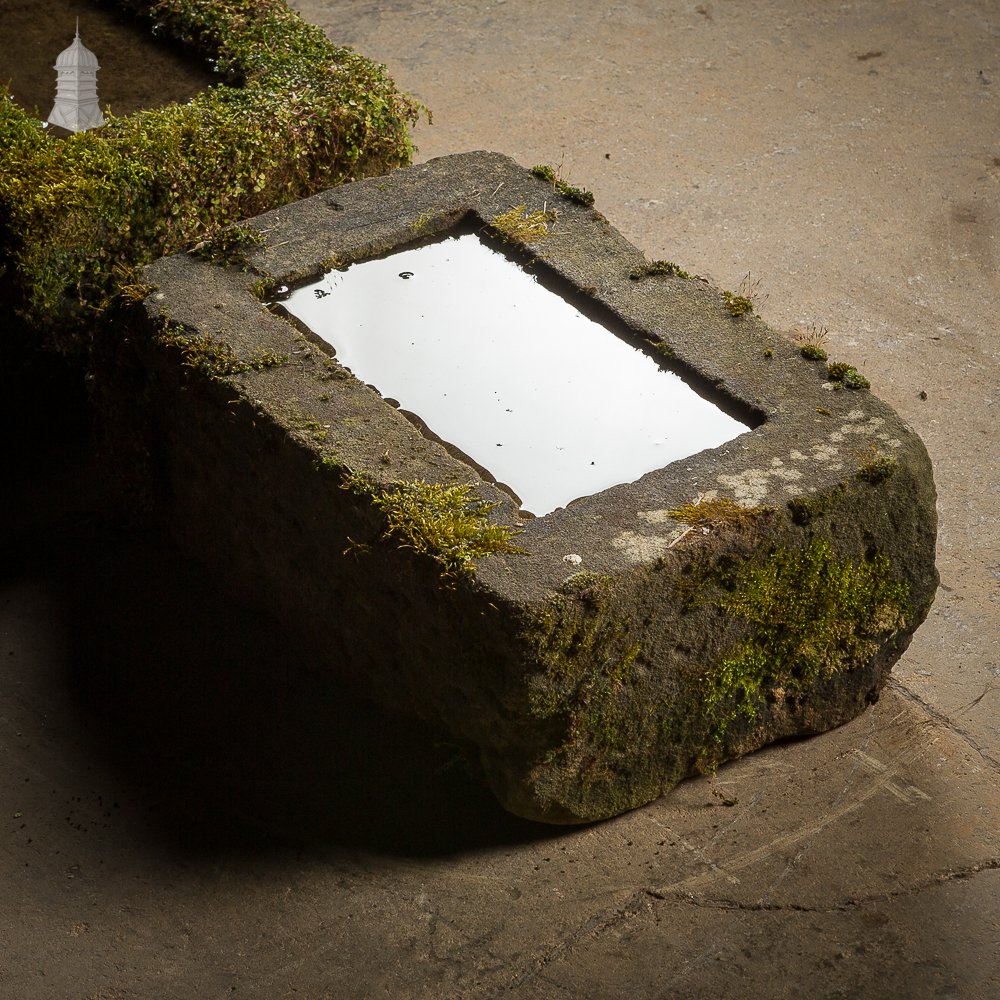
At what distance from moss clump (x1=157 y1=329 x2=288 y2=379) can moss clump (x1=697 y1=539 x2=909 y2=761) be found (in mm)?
1438

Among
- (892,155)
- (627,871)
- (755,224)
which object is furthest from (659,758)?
(892,155)

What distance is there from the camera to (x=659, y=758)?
3900 millimetres

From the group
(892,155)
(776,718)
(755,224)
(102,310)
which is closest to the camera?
(776,718)

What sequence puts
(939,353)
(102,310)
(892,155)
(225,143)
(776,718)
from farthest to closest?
(892,155), (939,353), (225,143), (102,310), (776,718)

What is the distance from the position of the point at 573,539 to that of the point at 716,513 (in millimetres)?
377

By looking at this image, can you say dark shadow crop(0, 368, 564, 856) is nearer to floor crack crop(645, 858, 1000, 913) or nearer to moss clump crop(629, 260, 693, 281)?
floor crack crop(645, 858, 1000, 913)

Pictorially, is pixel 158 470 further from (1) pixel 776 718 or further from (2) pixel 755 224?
(2) pixel 755 224

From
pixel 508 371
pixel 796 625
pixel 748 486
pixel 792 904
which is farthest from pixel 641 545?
pixel 792 904

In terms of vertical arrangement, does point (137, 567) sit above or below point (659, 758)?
below

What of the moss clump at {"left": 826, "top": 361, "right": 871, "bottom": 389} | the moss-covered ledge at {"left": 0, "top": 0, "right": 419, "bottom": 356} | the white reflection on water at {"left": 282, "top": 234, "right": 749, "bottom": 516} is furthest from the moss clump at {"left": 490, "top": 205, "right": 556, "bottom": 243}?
the moss clump at {"left": 826, "top": 361, "right": 871, "bottom": 389}

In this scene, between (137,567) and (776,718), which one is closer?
(776,718)

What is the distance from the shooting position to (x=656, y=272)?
14.9ft

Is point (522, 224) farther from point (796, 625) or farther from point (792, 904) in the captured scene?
point (792, 904)

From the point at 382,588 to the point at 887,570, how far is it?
1.39 meters
